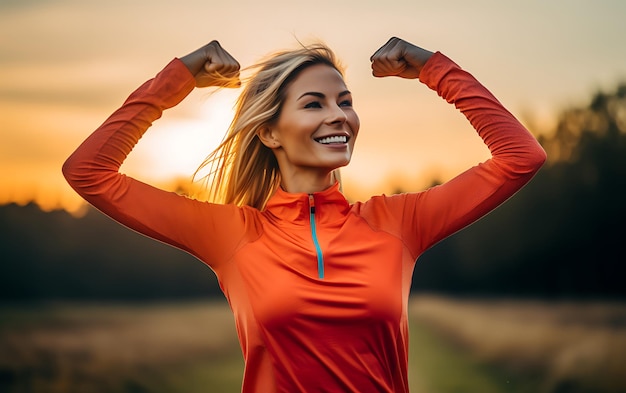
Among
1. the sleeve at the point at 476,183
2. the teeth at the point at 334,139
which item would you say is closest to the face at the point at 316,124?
the teeth at the point at 334,139

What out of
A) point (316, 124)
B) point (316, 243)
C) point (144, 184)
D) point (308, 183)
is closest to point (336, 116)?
point (316, 124)

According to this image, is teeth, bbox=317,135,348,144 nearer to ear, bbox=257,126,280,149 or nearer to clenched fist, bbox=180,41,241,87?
ear, bbox=257,126,280,149

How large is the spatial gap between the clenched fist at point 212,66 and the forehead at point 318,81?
17 cm

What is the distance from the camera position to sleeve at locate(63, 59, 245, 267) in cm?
218

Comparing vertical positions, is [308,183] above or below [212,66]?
below

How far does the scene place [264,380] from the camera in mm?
2094

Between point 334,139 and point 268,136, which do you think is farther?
point 268,136

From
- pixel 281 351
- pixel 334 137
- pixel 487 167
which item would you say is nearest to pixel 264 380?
pixel 281 351

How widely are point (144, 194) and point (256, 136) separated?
0.45 metres

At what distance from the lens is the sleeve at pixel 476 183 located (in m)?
2.21

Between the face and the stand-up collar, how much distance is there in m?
0.08

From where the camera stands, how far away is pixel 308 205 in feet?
7.44

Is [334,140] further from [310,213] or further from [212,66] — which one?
[212,66]

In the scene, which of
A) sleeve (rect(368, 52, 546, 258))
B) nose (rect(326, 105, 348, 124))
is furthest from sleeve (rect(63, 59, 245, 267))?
sleeve (rect(368, 52, 546, 258))
